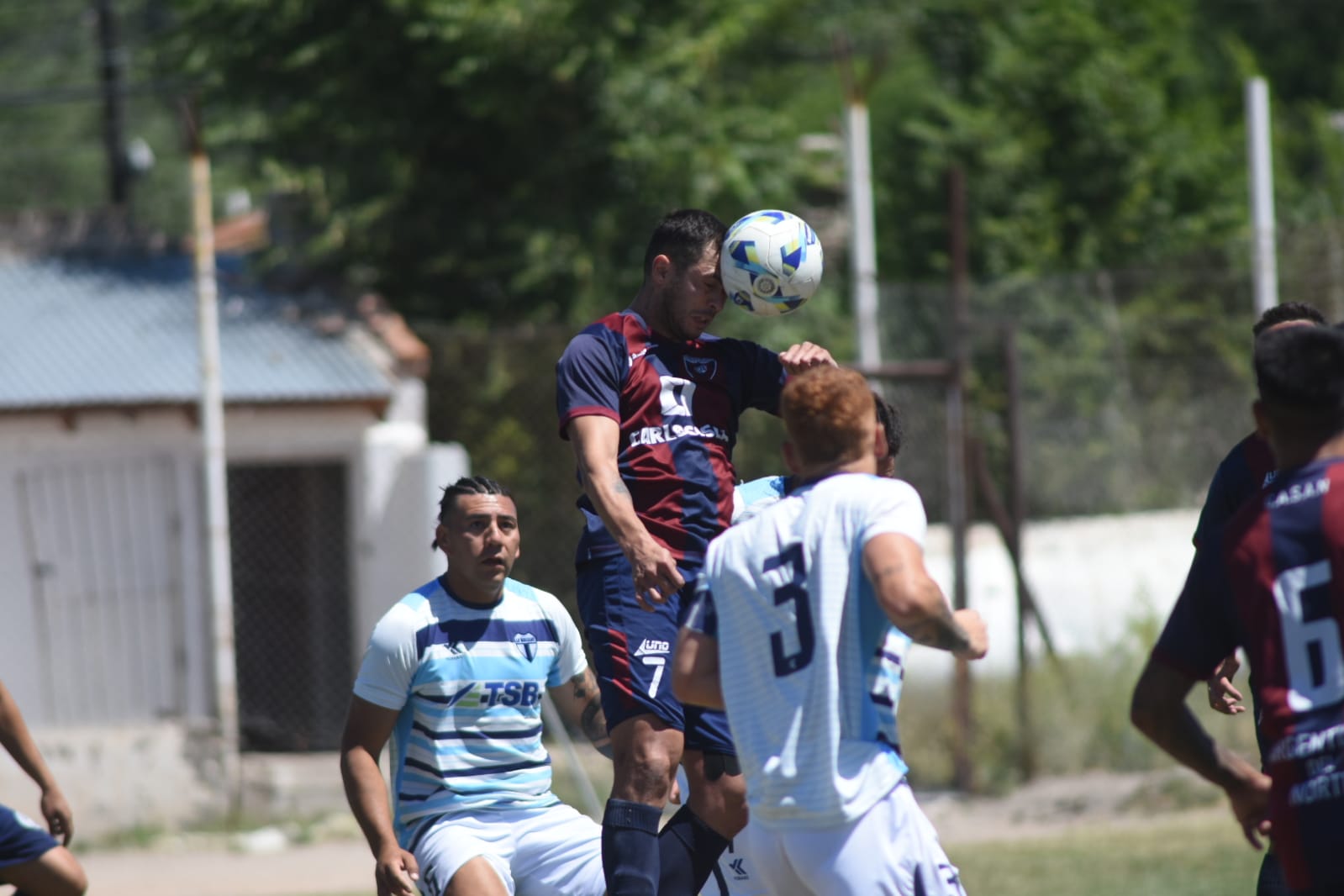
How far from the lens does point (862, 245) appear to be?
503 inches

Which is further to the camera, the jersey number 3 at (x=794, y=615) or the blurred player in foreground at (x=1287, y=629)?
the jersey number 3 at (x=794, y=615)

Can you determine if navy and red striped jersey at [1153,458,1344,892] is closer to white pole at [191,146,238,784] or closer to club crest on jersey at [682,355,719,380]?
club crest on jersey at [682,355,719,380]

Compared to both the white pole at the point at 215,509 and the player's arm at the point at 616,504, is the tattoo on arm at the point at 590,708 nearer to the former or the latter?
the player's arm at the point at 616,504

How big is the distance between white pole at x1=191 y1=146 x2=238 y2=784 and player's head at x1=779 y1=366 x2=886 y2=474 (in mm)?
8091

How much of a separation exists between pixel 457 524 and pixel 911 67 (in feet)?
76.0

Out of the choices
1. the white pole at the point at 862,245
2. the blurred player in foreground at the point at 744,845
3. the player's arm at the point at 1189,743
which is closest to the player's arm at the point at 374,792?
the blurred player in foreground at the point at 744,845

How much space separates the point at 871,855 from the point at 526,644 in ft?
6.99

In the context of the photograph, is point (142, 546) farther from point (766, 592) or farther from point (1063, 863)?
point (766, 592)

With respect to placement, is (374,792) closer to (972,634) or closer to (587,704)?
(587,704)

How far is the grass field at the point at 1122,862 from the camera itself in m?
8.55

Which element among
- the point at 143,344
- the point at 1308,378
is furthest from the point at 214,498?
the point at 1308,378

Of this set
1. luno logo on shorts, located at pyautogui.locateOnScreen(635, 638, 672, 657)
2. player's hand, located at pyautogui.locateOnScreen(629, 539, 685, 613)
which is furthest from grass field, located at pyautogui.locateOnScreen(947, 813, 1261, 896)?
player's hand, located at pyautogui.locateOnScreen(629, 539, 685, 613)

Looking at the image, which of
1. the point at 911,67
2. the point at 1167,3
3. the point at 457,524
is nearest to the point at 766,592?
the point at 457,524

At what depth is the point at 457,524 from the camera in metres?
5.66
